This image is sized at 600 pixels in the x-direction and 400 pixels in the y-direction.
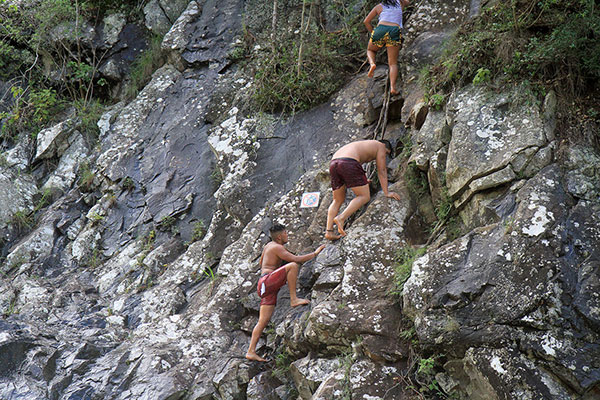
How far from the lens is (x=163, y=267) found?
7137 millimetres

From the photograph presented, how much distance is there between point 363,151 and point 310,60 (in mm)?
2445

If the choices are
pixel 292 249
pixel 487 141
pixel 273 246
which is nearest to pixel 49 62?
pixel 292 249

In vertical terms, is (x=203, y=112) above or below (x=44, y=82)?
below

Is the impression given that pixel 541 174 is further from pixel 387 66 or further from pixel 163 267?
pixel 163 267

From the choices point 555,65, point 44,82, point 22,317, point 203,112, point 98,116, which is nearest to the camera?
point 555,65

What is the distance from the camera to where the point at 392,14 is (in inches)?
267

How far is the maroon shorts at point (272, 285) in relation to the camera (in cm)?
544

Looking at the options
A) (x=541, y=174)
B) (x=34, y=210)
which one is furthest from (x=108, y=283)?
(x=541, y=174)

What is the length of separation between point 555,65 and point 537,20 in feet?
1.91

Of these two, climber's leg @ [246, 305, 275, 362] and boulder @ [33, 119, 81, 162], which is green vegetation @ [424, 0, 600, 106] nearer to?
climber's leg @ [246, 305, 275, 362]

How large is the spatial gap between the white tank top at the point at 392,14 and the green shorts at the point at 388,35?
0.10 meters

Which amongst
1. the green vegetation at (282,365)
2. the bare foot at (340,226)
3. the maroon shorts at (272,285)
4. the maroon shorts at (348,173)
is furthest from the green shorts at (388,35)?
the green vegetation at (282,365)

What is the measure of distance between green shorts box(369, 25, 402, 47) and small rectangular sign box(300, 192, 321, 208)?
2084 mm

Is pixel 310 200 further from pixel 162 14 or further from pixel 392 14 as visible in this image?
pixel 162 14
